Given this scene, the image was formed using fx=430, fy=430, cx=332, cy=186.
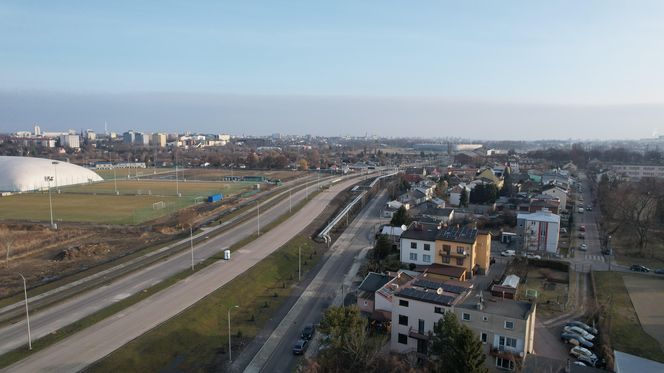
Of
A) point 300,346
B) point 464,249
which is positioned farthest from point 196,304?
point 464,249

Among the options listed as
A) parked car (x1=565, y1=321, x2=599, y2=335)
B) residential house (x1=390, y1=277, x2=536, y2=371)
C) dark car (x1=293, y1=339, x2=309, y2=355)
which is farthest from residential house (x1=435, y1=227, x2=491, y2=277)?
dark car (x1=293, y1=339, x2=309, y2=355)

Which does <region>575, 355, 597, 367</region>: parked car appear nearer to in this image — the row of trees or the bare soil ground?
the bare soil ground

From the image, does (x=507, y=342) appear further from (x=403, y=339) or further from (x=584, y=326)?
(x=584, y=326)

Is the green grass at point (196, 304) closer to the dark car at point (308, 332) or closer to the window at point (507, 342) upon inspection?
the dark car at point (308, 332)

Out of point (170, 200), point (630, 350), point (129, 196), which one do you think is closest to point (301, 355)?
point (630, 350)

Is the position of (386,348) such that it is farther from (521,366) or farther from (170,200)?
(170,200)

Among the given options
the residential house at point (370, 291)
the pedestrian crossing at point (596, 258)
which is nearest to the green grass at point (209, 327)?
the residential house at point (370, 291)
